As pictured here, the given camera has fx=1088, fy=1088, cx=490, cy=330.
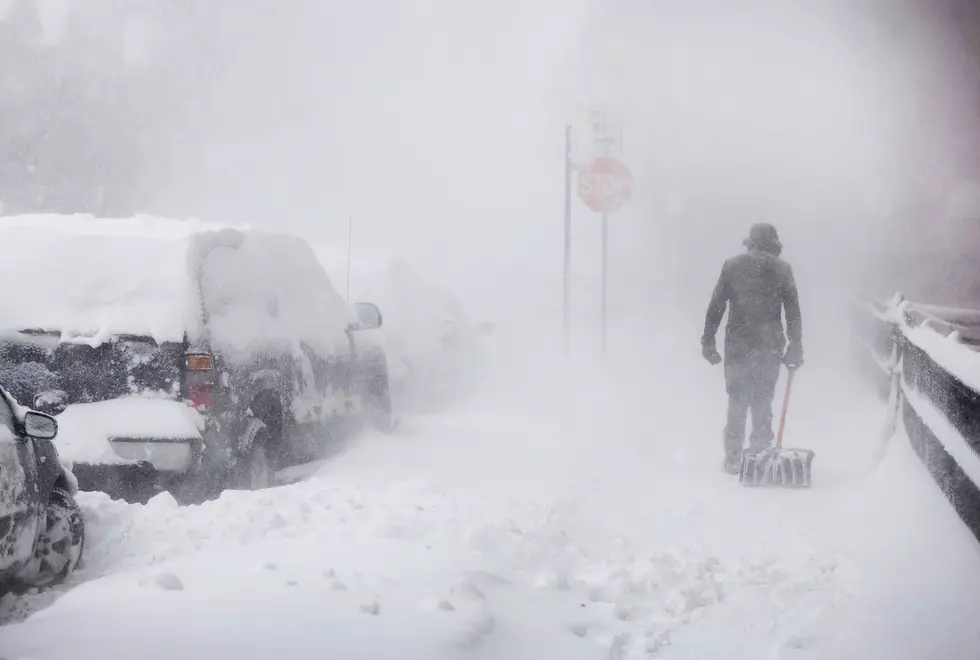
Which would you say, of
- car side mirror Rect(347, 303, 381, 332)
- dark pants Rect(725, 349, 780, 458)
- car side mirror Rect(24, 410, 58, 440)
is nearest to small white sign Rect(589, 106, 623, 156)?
dark pants Rect(725, 349, 780, 458)

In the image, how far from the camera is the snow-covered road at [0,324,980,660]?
12.9 ft

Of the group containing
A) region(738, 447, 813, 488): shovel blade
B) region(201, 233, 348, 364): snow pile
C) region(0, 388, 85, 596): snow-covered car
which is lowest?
region(738, 447, 813, 488): shovel blade

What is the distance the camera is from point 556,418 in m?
12.4

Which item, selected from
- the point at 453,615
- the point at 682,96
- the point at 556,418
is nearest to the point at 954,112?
the point at 682,96

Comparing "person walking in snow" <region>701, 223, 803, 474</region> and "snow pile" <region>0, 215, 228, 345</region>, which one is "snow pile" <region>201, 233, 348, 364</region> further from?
"person walking in snow" <region>701, 223, 803, 474</region>

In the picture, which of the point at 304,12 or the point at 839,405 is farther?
the point at 304,12

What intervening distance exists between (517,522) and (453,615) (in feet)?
7.28

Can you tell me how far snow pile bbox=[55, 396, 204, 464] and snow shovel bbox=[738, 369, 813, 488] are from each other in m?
4.05

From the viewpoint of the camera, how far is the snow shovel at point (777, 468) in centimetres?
774

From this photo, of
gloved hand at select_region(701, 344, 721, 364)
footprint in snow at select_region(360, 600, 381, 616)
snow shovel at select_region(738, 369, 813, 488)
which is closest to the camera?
footprint in snow at select_region(360, 600, 381, 616)

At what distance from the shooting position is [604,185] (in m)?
17.8

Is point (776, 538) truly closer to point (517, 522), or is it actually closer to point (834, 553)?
point (834, 553)

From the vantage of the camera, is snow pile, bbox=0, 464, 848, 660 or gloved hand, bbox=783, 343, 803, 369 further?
gloved hand, bbox=783, 343, 803, 369

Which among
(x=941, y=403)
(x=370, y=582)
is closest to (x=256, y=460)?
(x=370, y=582)
